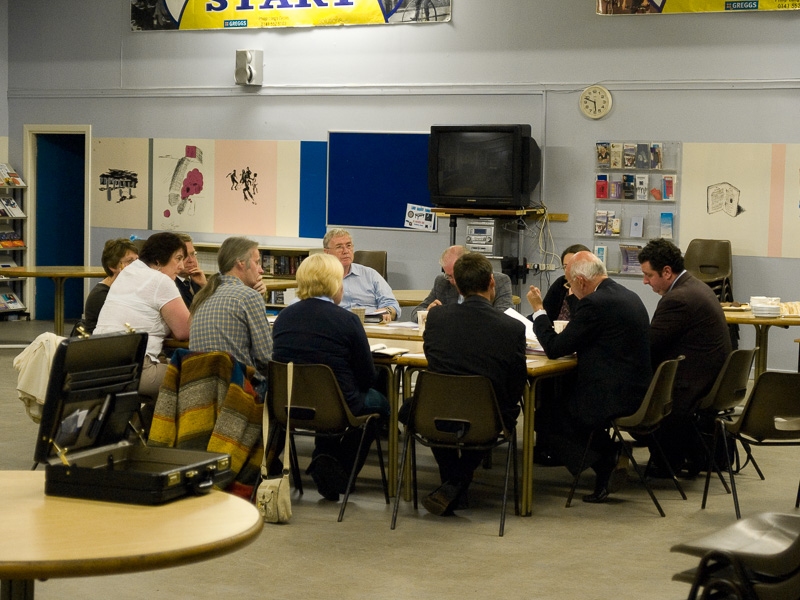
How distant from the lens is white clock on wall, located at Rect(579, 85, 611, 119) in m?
9.43

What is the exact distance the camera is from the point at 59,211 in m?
12.7

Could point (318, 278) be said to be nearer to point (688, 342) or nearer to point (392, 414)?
point (392, 414)

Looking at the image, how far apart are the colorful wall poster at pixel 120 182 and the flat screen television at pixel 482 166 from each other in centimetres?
389

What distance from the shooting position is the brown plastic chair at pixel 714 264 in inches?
349

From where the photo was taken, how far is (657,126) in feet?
30.6

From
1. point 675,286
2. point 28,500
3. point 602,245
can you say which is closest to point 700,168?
point 602,245

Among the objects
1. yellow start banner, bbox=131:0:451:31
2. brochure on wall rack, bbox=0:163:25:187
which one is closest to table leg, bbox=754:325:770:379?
yellow start banner, bbox=131:0:451:31

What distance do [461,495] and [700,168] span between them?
5.37 metres

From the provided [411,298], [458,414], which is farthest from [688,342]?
[411,298]

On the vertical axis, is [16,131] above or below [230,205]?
above

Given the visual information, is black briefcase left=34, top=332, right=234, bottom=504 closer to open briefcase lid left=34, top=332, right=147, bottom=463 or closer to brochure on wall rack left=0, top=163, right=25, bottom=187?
open briefcase lid left=34, top=332, right=147, bottom=463

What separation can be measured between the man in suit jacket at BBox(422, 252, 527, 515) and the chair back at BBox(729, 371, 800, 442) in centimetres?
104

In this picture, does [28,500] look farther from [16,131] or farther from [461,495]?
[16,131]

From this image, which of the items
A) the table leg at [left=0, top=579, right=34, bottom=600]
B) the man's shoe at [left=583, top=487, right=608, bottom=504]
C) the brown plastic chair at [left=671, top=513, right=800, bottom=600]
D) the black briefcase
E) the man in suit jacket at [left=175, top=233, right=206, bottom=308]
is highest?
the man in suit jacket at [left=175, top=233, right=206, bottom=308]
